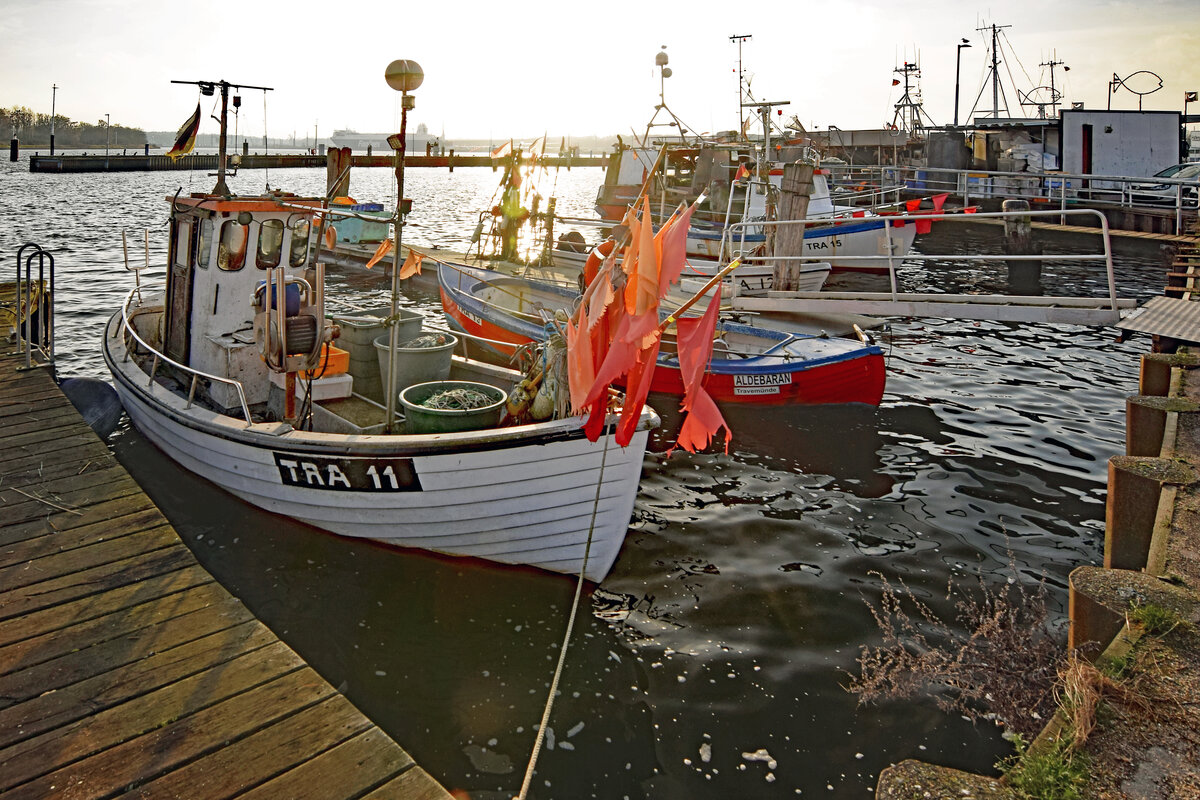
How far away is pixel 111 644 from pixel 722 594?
454 cm

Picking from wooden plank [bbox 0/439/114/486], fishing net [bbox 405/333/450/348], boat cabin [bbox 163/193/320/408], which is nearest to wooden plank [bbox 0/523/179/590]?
wooden plank [bbox 0/439/114/486]

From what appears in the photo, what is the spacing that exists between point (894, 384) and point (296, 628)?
10.4 m

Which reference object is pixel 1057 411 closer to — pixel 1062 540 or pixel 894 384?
pixel 894 384

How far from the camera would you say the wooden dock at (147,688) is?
3.20 metres

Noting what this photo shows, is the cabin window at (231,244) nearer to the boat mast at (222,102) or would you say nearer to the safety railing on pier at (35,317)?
the boat mast at (222,102)

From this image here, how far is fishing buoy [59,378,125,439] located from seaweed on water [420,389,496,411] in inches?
226

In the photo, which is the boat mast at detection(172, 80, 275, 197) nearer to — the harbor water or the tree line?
the harbor water

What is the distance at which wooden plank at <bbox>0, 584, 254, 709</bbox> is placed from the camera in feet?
12.2

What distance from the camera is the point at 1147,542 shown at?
18.1 feet

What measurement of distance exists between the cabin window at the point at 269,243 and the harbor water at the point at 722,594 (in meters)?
2.60

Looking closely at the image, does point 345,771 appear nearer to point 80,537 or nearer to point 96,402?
point 80,537

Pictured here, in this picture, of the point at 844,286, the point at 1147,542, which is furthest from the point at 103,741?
the point at 844,286

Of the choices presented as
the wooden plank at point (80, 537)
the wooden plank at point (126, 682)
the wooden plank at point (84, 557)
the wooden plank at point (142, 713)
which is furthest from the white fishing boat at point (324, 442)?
the wooden plank at point (142, 713)

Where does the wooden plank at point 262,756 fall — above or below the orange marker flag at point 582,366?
below
